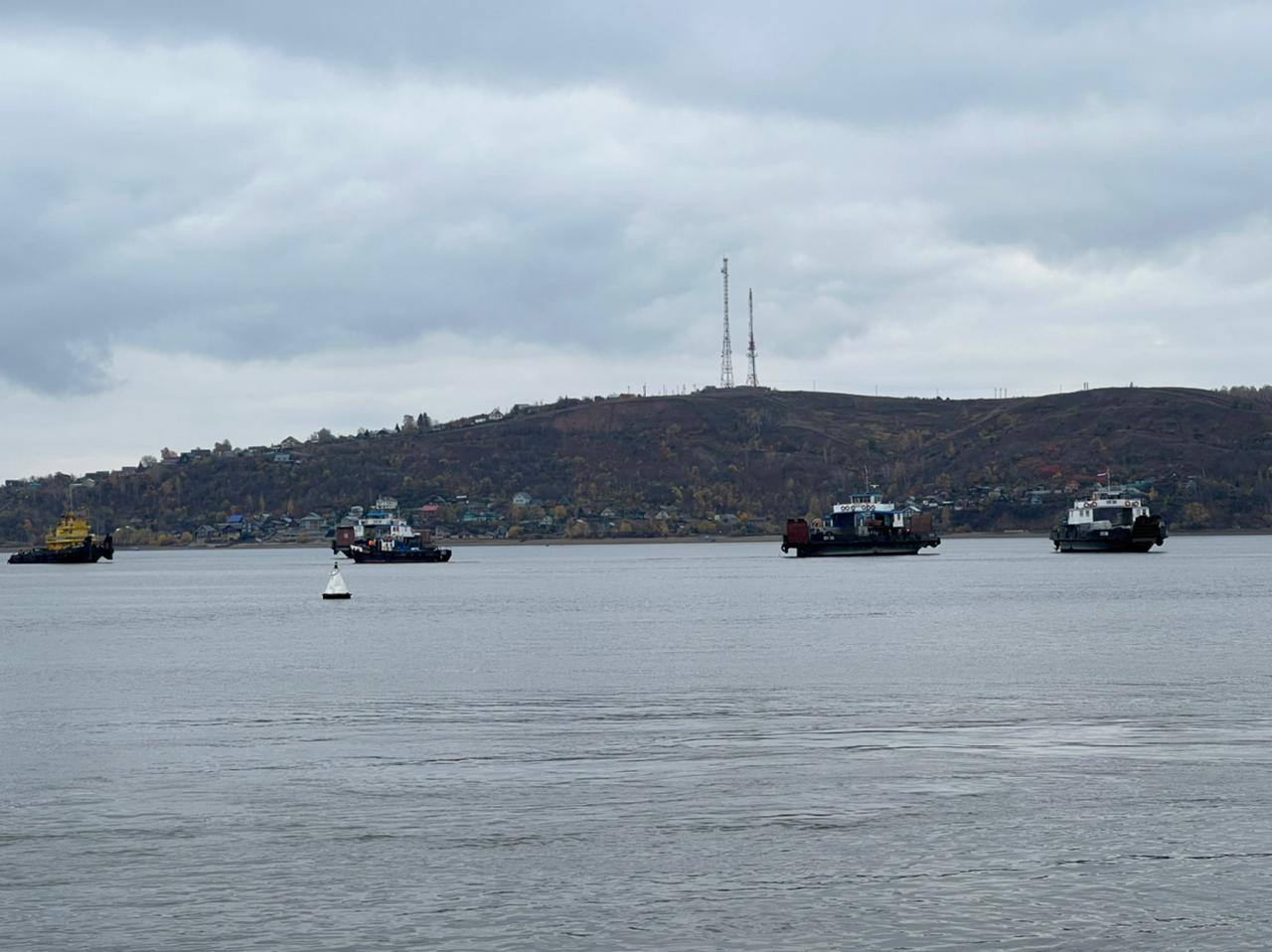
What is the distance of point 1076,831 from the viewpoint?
78.5ft

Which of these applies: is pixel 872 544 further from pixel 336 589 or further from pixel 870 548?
pixel 336 589

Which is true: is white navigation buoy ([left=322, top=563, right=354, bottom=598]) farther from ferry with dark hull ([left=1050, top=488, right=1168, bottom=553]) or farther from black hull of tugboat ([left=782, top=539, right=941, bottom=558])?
ferry with dark hull ([left=1050, top=488, right=1168, bottom=553])

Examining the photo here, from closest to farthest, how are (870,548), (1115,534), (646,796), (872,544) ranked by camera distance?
(646,796) → (1115,534) → (872,544) → (870,548)

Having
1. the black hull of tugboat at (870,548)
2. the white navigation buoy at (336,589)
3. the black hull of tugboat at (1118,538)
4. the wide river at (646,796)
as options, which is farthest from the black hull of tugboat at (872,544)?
the wide river at (646,796)

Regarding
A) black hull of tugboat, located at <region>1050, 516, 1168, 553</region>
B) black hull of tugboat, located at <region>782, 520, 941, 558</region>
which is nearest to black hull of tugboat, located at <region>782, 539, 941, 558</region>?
black hull of tugboat, located at <region>782, 520, 941, 558</region>

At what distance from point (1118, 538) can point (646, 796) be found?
179 metres

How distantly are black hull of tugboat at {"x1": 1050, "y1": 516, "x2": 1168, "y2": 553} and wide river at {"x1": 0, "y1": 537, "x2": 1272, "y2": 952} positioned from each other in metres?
137

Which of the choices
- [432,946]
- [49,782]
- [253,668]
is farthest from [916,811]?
[253,668]

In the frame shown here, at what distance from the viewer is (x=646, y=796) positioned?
27328mm

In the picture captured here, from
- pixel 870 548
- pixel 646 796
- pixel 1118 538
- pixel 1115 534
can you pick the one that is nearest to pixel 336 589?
pixel 646 796

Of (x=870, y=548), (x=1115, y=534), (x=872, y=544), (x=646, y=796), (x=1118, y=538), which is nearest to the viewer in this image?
(x=646, y=796)

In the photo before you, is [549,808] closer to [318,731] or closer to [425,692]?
[318,731]

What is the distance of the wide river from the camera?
19625mm

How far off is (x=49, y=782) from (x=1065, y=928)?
1856cm
